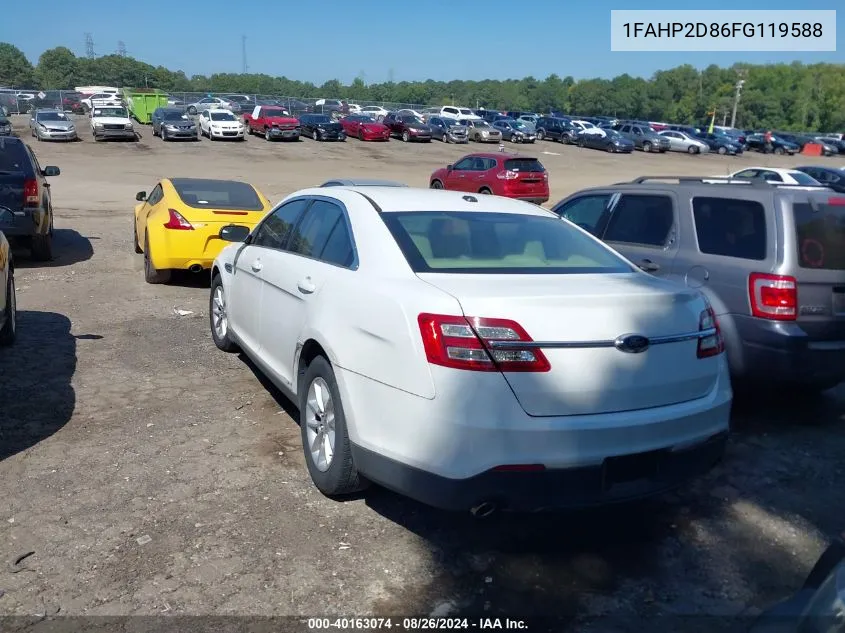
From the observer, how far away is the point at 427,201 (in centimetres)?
460

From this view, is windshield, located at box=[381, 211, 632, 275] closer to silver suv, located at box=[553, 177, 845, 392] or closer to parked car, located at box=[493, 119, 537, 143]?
silver suv, located at box=[553, 177, 845, 392]

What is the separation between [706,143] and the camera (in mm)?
55656

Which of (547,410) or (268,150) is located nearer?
(547,410)

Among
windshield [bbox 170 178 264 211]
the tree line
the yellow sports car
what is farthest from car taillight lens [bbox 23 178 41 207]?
the tree line

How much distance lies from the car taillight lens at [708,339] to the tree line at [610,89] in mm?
119084

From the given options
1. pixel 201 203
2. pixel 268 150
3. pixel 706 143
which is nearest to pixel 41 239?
pixel 201 203

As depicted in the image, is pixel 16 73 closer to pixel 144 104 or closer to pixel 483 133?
pixel 144 104

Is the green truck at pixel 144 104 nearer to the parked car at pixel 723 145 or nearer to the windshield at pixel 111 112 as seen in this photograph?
the windshield at pixel 111 112

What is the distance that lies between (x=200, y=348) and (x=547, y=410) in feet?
14.8

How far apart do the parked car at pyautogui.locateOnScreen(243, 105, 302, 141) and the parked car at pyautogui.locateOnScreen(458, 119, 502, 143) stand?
11.4m

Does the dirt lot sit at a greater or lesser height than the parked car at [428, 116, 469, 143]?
lesser

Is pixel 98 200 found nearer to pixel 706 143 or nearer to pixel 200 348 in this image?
pixel 200 348

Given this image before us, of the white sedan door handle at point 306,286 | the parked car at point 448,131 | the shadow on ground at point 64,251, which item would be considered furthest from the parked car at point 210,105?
the white sedan door handle at point 306,286

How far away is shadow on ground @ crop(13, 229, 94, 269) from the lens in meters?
10.9
